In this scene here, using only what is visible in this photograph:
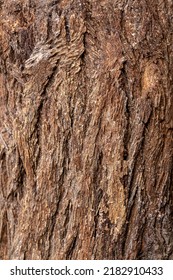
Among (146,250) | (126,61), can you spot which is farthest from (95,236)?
(126,61)

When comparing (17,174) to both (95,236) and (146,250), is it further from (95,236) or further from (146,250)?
(146,250)

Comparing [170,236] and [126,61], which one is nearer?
[126,61]

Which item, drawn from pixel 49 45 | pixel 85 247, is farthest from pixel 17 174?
pixel 49 45

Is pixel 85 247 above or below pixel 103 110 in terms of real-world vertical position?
below

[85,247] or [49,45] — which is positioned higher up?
[49,45]
